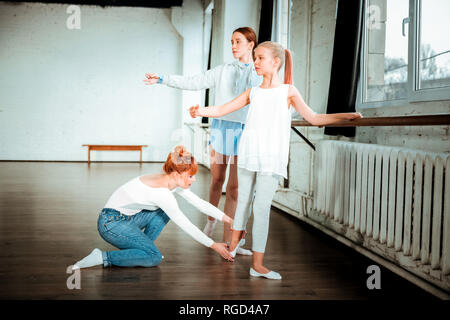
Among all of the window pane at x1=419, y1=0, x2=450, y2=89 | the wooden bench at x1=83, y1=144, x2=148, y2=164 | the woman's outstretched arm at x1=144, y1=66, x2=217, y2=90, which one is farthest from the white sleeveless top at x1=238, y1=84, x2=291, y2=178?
the wooden bench at x1=83, y1=144, x2=148, y2=164

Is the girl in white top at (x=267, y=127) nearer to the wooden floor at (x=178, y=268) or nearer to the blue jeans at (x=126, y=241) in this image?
the wooden floor at (x=178, y=268)

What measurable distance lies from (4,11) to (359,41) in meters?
9.10

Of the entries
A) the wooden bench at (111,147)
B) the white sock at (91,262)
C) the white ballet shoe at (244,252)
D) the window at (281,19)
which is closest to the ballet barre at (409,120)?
the white ballet shoe at (244,252)

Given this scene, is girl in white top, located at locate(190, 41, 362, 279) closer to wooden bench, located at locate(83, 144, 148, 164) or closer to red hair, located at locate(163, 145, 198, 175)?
red hair, located at locate(163, 145, 198, 175)

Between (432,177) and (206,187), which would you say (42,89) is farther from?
(432,177)

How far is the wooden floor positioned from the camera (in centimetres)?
201

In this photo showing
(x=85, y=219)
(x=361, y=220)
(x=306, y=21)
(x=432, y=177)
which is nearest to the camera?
(x=432, y=177)

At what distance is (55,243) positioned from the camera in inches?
112

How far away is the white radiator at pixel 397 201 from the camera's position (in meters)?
1.97

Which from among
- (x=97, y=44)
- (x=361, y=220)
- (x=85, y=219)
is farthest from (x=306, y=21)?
(x=97, y=44)

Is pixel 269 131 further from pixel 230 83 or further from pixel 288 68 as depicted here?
pixel 230 83

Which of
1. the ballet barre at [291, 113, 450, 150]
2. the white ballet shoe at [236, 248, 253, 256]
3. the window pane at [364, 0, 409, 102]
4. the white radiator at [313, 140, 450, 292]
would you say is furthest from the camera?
the window pane at [364, 0, 409, 102]

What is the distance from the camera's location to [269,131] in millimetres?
2166
